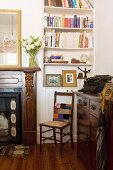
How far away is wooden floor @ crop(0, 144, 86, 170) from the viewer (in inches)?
108

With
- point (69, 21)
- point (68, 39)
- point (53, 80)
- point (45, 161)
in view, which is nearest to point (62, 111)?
point (53, 80)

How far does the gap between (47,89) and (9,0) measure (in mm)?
1725

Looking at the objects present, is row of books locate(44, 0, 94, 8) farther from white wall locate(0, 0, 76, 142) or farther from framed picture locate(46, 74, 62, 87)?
framed picture locate(46, 74, 62, 87)

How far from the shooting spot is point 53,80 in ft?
13.1

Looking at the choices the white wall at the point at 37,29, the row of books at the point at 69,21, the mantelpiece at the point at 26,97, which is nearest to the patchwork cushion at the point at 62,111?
the white wall at the point at 37,29

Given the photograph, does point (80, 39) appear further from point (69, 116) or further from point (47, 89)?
point (69, 116)

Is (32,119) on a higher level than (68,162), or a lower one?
higher

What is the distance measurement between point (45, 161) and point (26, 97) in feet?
4.00

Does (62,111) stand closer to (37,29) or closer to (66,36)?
(66,36)

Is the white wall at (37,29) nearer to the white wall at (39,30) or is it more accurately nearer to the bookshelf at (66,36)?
the white wall at (39,30)

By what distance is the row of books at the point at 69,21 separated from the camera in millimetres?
3936

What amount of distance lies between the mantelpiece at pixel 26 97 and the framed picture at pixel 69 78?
0.58 meters

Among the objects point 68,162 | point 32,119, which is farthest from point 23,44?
point 68,162

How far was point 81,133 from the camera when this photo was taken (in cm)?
281
